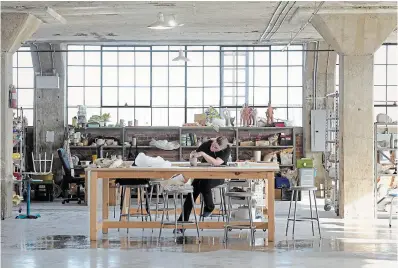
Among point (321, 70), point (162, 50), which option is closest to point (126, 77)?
point (162, 50)

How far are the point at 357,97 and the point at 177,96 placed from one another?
22.4 ft

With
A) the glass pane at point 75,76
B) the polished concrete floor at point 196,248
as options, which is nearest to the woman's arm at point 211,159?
→ the polished concrete floor at point 196,248

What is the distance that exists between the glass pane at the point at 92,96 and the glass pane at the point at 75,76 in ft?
0.78

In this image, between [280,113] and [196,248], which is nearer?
[196,248]

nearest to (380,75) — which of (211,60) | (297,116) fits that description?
(297,116)

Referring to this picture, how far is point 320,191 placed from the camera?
19203 mm

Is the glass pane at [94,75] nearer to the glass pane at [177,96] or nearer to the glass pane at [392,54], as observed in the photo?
the glass pane at [177,96]

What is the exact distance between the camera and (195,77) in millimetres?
19766

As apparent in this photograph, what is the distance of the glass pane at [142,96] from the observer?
19.7 meters

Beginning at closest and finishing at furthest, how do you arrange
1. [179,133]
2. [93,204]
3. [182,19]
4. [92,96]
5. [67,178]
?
1. [93,204]
2. [182,19]
3. [67,178]
4. [179,133]
5. [92,96]

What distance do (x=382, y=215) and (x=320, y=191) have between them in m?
5.07

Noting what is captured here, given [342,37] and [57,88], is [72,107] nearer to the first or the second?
[57,88]

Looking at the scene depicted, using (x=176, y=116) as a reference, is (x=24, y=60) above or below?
above

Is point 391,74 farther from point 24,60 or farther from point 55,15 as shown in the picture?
point 55,15
